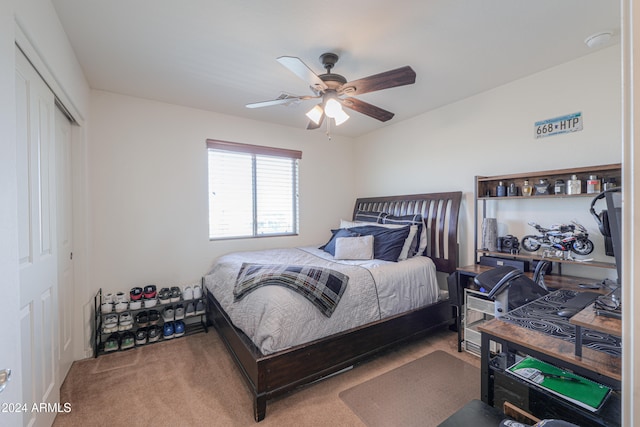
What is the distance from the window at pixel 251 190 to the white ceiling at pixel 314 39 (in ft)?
3.01

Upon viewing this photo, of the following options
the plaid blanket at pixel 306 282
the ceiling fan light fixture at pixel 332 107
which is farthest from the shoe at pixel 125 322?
the ceiling fan light fixture at pixel 332 107

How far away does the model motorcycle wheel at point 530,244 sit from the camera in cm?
235

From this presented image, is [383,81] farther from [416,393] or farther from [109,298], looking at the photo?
[109,298]

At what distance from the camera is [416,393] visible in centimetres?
201

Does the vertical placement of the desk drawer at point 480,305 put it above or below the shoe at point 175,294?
above

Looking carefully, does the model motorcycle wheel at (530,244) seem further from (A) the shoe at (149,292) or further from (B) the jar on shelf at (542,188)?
(A) the shoe at (149,292)

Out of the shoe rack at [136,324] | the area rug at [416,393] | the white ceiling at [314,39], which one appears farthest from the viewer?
the shoe rack at [136,324]

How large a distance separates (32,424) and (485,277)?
2.70m

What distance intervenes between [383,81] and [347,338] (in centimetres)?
196

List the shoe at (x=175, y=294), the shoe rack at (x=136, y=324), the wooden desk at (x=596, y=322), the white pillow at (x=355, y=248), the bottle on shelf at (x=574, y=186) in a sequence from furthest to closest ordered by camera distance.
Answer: the white pillow at (x=355, y=248), the shoe at (x=175, y=294), the shoe rack at (x=136, y=324), the bottle on shelf at (x=574, y=186), the wooden desk at (x=596, y=322)

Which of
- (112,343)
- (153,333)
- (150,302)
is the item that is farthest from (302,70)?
(112,343)

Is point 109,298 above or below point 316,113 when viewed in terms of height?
below

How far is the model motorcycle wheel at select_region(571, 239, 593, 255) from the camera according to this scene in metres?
2.04

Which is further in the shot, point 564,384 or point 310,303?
point 310,303
